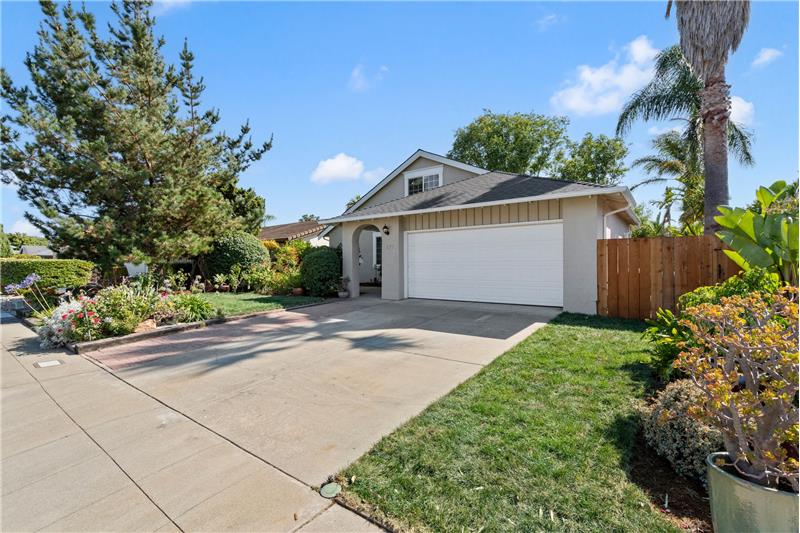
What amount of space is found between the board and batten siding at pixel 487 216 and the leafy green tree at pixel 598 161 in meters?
21.3

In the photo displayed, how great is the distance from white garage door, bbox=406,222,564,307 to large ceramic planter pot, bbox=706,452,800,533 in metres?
7.41

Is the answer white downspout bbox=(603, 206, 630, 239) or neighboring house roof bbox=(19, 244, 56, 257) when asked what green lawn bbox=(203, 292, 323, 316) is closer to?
white downspout bbox=(603, 206, 630, 239)

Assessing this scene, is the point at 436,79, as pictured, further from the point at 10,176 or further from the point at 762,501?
the point at 10,176

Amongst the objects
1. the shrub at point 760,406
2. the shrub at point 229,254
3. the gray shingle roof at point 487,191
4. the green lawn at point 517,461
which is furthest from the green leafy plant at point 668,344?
the shrub at point 229,254

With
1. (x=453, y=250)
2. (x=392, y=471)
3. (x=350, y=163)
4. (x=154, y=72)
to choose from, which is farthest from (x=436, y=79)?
(x=350, y=163)

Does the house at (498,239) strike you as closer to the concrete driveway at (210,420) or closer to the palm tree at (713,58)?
the palm tree at (713,58)

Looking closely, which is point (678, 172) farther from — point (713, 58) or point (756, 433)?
point (756, 433)

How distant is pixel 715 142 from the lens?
9312mm

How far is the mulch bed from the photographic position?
2145mm

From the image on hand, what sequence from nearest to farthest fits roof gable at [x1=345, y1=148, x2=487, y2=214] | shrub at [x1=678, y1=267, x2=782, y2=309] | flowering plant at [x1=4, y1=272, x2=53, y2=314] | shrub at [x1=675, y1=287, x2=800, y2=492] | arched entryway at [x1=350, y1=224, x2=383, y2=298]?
shrub at [x1=675, y1=287, x2=800, y2=492] → shrub at [x1=678, y1=267, x2=782, y2=309] → flowering plant at [x1=4, y1=272, x2=53, y2=314] → roof gable at [x1=345, y1=148, x2=487, y2=214] → arched entryway at [x1=350, y1=224, x2=383, y2=298]

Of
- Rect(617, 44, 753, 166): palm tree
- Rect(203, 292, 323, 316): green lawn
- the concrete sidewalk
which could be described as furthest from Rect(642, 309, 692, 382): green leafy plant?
Rect(617, 44, 753, 166): palm tree

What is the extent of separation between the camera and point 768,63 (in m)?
5.66

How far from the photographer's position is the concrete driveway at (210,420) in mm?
2320

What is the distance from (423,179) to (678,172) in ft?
47.9
